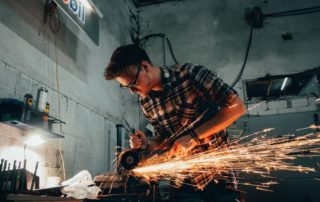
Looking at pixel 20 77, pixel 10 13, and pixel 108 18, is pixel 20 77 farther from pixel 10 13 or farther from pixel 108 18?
pixel 108 18

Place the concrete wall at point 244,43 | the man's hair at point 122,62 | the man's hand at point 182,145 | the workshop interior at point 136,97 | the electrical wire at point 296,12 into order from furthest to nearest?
the electrical wire at point 296,12
the concrete wall at point 244,43
the workshop interior at point 136,97
the man's hair at point 122,62
the man's hand at point 182,145

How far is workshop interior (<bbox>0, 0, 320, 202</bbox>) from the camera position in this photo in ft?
7.68

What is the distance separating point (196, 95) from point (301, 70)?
3.82 meters

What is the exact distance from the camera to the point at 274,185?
4254 mm

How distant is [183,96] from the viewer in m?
2.25

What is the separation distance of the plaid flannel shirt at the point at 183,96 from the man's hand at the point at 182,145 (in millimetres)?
268

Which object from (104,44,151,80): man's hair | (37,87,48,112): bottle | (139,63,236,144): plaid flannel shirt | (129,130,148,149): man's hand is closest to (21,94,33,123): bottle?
(37,87,48,112): bottle

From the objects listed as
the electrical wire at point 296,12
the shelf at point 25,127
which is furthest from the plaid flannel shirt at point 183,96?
the electrical wire at point 296,12

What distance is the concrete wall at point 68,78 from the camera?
2643 mm

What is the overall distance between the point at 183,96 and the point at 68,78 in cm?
177

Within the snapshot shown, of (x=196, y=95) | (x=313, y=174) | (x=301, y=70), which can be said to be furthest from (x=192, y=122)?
(x=301, y=70)

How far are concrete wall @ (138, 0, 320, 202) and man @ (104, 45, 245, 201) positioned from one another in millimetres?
2932

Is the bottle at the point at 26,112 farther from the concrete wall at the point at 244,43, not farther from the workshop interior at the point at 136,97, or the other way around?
the concrete wall at the point at 244,43

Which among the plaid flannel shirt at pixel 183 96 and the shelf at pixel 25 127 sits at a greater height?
the plaid flannel shirt at pixel 183 96
